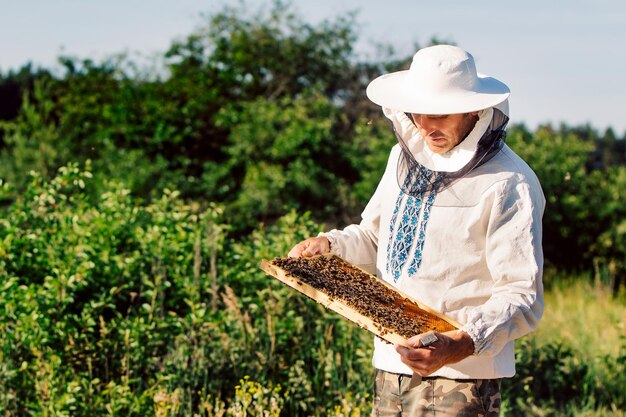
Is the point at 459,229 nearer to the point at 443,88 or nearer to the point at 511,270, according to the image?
the point at 511,270

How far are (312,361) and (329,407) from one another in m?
0.36

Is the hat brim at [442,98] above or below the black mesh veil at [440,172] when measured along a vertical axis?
above

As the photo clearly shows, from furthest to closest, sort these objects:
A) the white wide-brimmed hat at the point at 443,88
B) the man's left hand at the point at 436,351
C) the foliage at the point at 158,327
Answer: the foliage at the point at 158,327 → the white wide-brimmed hat at the point at 443,88 → the man's left hand at the point at 436,351

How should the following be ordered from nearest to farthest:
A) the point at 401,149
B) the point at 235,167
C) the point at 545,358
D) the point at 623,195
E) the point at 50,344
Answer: the point at 401,149
the point at 50,344
the point at 545,358
the point at 623,195
the point at 235,167

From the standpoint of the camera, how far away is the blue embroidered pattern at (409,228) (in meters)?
2.88

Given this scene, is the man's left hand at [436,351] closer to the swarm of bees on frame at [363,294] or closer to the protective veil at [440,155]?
the swarm of bees on frame at [363,294]

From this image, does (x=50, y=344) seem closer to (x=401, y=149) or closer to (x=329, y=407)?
(x=329, y=407)

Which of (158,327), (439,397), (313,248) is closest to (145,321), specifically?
(158,327)

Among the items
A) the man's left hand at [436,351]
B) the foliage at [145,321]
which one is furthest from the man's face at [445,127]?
the foliage at [145,321]

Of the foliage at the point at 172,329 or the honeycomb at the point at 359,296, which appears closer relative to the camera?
the honeycomb at the point at 359,296

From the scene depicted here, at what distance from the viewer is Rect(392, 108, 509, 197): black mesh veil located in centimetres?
281

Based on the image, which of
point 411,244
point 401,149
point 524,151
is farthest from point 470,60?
point 524,151

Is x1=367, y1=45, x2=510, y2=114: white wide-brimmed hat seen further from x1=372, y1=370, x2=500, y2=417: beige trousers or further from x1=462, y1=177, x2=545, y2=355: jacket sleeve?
x1=372, y1=370, x2=500, y2=417: beige trousers

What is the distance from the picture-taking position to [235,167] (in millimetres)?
12719
